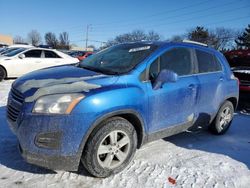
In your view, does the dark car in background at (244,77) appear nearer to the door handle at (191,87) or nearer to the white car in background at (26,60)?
the door handle at (191,87)

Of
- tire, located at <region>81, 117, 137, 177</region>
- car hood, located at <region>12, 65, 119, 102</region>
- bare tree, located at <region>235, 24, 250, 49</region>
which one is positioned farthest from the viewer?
bare tree, located at <region>235, 24, 250, 49</region>

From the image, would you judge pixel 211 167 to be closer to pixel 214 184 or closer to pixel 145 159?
pixel 214 184

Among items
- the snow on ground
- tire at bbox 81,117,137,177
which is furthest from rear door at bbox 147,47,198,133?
the snow on ground

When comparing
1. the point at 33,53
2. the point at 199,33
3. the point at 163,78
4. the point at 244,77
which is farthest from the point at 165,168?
the point at 199,33

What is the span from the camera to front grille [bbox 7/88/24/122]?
3.33 m

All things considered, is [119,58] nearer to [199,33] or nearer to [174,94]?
[174,94]

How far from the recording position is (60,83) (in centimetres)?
343

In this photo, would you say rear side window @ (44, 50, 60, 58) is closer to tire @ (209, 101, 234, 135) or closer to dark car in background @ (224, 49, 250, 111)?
dark car in background @ (224, 49, 250, 111)

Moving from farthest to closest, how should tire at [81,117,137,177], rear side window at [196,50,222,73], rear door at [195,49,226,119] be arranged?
rear side window at [196,50,222,73], rear door at [195,49,226,119], tire at [81,117,137,177]

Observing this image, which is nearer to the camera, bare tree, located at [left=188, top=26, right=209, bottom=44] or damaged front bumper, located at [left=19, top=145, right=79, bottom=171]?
damaged front bumper, located at [left=19, top=145, right=79, bottom=171]

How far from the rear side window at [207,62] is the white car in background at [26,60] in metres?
8.62

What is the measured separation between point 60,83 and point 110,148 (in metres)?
0.97

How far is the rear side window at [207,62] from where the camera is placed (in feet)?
16.0

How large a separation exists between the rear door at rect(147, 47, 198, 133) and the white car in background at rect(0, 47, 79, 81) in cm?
878
